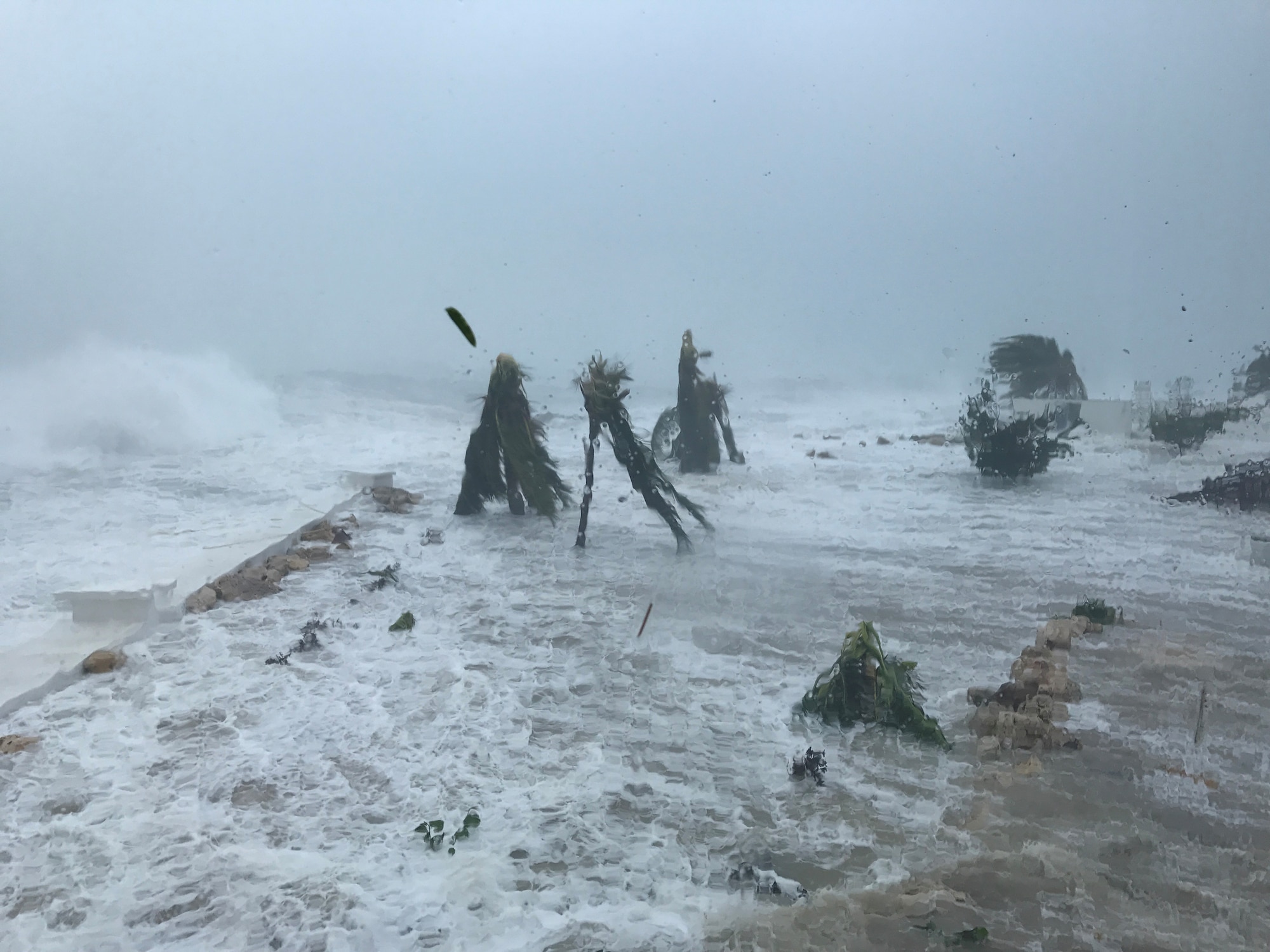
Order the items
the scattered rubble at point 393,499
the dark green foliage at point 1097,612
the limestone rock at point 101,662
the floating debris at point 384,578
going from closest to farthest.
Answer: the limestone rock at point 101,662
the dark green foliage at point 1097,612
the floating debris at point 384,578
the scattered rubble at point 393,499

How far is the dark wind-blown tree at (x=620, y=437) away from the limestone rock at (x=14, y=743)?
489cm

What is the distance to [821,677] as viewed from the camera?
4566 mm

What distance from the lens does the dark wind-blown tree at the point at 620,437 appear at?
7977mm

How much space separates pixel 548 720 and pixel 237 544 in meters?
4.61

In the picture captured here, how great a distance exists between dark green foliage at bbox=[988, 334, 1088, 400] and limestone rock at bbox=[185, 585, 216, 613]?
1268cm

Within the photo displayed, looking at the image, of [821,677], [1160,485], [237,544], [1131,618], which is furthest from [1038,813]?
[1160,485]

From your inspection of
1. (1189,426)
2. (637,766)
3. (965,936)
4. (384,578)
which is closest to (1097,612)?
(637,766)

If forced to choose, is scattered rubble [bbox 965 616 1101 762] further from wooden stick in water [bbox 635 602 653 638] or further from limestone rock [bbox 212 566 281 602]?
limestone rock [bbox 212 566 281 602]

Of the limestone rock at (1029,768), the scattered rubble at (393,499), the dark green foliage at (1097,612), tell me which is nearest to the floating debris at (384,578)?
the scattered rubble at (393,499)

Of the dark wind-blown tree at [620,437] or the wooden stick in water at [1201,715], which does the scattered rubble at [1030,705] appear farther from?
the dark wind-blown tree at [620,437]

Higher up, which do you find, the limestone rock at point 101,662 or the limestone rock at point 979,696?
the limestone rock at point 979,696

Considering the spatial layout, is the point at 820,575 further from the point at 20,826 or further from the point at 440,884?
the point at 20,826

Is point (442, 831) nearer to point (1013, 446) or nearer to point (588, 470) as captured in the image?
point (588, 470)

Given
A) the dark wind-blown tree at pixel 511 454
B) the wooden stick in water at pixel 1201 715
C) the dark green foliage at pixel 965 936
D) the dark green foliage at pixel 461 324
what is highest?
the dark green foliage at pixel 461 324
